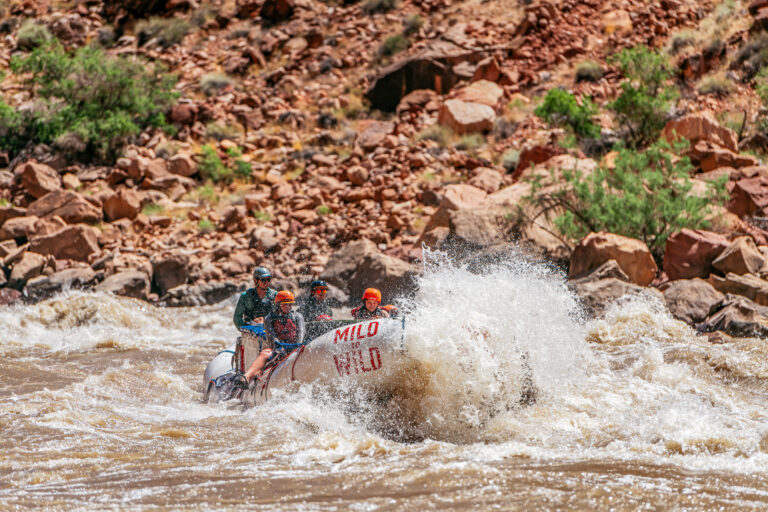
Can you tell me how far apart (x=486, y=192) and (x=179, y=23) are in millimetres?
16127

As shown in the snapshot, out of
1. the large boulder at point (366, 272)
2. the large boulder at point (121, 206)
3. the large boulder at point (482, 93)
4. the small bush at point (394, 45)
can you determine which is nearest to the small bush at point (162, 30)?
the small bush at point (394, 45)

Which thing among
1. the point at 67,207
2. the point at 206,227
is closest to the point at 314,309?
the point at 206,227

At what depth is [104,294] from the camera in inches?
525

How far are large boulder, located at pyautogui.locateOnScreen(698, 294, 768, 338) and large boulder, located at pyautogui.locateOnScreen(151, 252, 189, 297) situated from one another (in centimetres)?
955

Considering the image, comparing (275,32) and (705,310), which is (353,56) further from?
(705,310)

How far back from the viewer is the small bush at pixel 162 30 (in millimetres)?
25953

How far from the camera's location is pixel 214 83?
23.0m

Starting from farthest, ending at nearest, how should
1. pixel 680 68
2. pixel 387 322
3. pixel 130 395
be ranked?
pixel 680 68 < pixel 130 395 < pixel 387 322

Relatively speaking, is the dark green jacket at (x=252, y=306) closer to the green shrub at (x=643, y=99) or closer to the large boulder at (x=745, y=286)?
the large boulder at (x=745, y=286)

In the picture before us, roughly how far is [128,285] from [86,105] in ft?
29.7

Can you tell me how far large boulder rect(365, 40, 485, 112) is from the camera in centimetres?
2089

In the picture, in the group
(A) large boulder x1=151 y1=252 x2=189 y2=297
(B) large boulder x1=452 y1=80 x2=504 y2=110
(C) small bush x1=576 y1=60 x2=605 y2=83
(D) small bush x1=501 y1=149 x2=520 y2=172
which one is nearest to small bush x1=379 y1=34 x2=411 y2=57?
(B) large boulder x1=452 y1=80 x2=504 y2=110

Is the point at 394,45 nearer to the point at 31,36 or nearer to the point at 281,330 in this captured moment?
the point at 31,36

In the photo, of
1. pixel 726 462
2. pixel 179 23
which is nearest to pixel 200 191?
pixel 179 23
